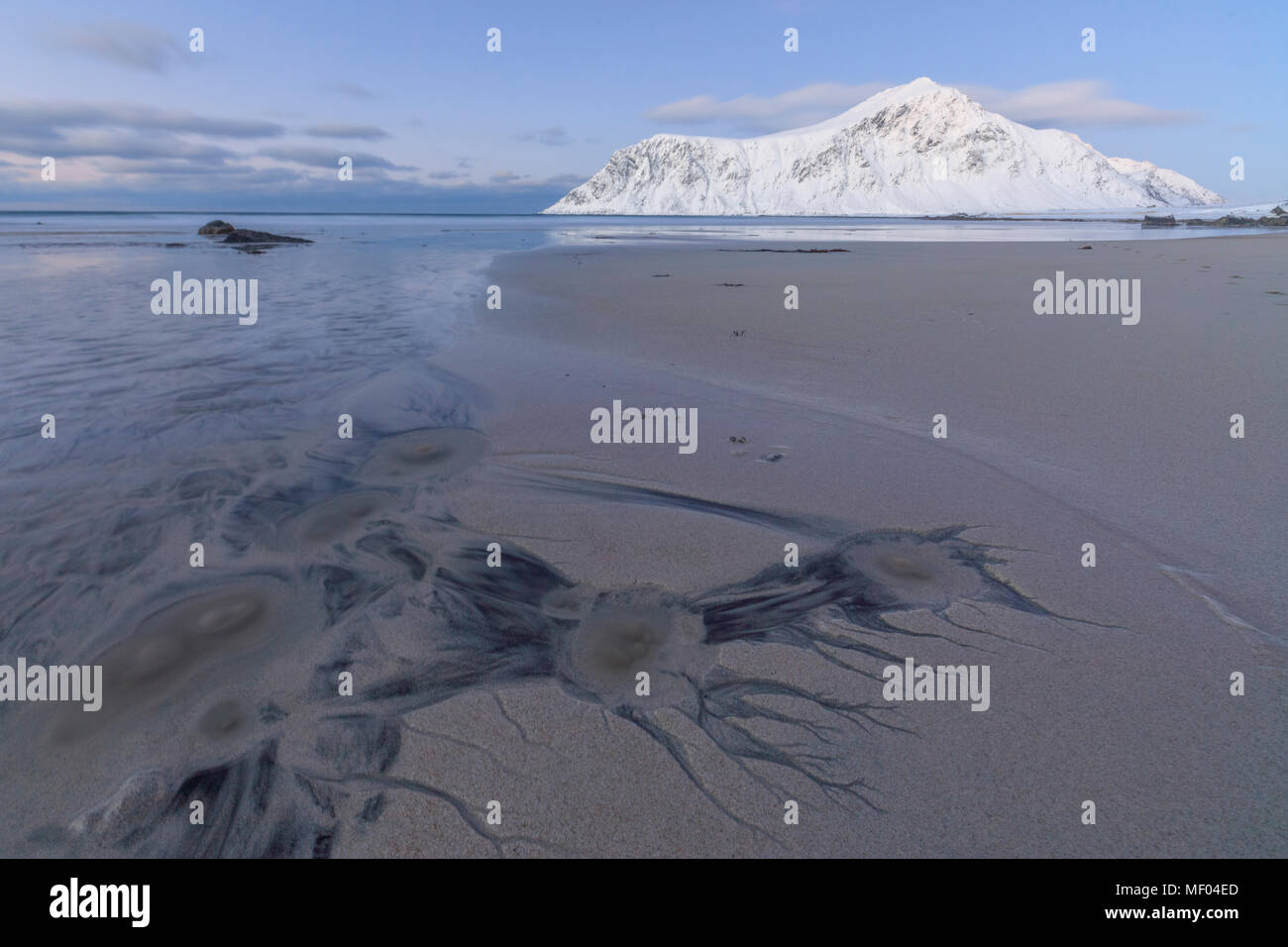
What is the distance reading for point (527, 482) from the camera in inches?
194

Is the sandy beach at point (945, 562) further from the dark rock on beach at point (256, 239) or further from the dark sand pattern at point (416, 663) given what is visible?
the dark rock on beach at point (256, 239)

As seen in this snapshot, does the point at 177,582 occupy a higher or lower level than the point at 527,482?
lower

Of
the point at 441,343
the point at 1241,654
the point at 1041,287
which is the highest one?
the point at 1041,287

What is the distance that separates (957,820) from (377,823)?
1943 mm

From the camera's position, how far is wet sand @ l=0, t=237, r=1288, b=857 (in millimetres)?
2191

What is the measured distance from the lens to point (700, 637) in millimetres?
3135

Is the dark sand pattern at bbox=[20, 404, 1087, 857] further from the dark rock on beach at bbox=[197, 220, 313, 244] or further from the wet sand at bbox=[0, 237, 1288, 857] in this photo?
the dark rock on beach at bbox=[197, 220, 313, 244]

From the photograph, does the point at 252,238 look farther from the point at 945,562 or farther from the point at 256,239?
the point at 945,562

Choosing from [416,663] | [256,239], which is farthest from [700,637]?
[256,239]

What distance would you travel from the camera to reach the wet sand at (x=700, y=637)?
2191mm

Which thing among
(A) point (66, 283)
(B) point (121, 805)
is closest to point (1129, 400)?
(B) point (121, 805)
